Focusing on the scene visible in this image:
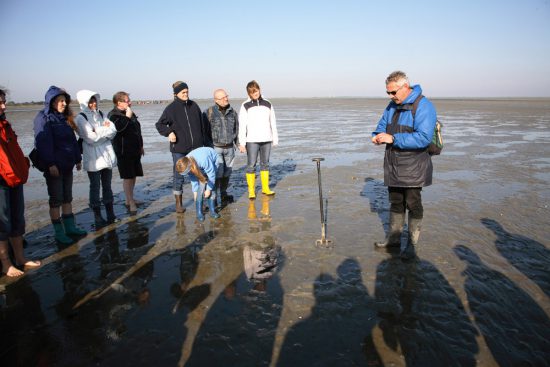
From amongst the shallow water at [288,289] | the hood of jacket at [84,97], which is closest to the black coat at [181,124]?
the hood of jacket at [84,97]

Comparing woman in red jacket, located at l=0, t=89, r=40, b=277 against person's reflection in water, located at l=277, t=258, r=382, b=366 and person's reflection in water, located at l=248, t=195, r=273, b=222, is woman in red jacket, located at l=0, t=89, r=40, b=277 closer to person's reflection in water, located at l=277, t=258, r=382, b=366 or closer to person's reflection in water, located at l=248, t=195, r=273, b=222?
person's reflection in water, located at l=248, t=195, r=273, b=222

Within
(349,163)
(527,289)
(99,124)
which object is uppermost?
(99,124)

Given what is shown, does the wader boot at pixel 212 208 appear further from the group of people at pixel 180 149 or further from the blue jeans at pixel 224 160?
the blue jeans at pixel 224 160

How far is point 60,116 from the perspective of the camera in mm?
5102

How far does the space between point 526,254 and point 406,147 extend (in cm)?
230

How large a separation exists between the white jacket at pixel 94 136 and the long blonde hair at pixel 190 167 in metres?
1.39

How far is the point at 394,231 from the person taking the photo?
4711mm

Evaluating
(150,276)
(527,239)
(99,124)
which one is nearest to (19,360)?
(150,276)

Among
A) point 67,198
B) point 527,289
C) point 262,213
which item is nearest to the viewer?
point 527,289

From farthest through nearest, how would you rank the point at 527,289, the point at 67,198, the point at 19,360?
the point at 67,198 < the point at 527,289 < the point at 19,360

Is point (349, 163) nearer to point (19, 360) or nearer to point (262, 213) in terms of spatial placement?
point (262, 213)

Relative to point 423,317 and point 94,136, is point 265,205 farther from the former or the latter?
point 423,317

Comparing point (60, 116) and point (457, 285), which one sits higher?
point (60, 116)

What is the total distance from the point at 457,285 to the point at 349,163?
7.41 m
